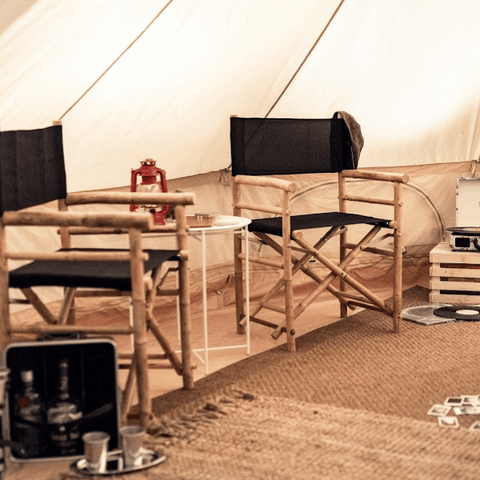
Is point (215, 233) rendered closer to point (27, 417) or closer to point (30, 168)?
point (30, 168)

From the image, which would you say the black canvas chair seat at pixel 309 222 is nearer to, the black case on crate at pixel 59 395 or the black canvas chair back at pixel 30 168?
the black canvas chair back at pixel 30 168

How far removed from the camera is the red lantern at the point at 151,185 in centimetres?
340

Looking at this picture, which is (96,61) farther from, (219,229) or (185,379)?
(185,379)

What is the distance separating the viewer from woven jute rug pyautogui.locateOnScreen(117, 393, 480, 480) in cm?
250

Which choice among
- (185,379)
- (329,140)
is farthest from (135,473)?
(329,140)

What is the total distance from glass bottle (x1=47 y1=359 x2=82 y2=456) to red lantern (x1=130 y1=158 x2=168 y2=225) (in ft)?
3.15

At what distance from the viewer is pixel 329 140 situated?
4191 mm

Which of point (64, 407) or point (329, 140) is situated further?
point (329, 140)

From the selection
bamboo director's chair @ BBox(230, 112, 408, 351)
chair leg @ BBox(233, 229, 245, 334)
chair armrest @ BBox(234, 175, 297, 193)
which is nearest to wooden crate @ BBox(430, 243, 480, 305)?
bamboo director's chair @ BBox(230, 112, 408, 351)

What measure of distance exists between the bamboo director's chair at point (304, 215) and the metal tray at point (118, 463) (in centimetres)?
122

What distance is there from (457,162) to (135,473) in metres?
3.07

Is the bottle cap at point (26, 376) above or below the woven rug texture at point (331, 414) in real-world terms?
above

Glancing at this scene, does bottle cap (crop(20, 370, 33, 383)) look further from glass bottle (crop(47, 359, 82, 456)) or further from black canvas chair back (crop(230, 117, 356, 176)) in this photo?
black canvas chair back (crop(230, 117, 356, 176))

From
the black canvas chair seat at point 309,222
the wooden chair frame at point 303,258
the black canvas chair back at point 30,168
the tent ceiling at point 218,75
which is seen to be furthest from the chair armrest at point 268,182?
the black canvas chair back at point 30,168
